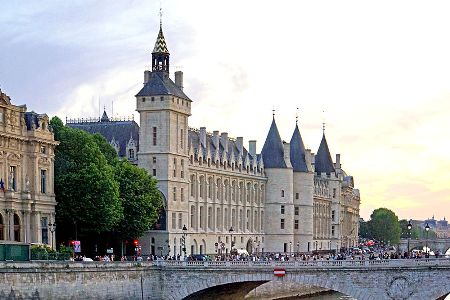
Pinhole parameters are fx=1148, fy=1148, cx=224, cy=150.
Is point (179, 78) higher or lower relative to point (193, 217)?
higher

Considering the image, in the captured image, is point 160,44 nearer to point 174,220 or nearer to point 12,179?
point 174,220

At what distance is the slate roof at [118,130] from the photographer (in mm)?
130375

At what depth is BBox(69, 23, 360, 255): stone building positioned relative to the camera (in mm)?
120688

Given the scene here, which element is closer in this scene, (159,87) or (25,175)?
(25,175)

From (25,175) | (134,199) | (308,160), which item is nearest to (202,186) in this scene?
(134,199)

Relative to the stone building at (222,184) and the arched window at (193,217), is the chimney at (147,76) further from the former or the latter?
the arched window at (193,217)

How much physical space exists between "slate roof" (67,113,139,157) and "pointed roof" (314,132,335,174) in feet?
184

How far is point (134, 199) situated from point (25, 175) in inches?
653

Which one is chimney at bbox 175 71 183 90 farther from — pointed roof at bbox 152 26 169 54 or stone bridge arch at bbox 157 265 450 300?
stone bridge arch at bbox 157 265 450 300

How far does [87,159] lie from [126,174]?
416 inches

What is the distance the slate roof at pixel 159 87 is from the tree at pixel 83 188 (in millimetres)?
22508

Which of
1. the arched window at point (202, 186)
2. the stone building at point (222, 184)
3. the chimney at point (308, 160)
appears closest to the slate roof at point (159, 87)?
the stone building at point (222, 184)

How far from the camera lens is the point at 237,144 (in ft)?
501

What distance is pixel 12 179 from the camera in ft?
295
